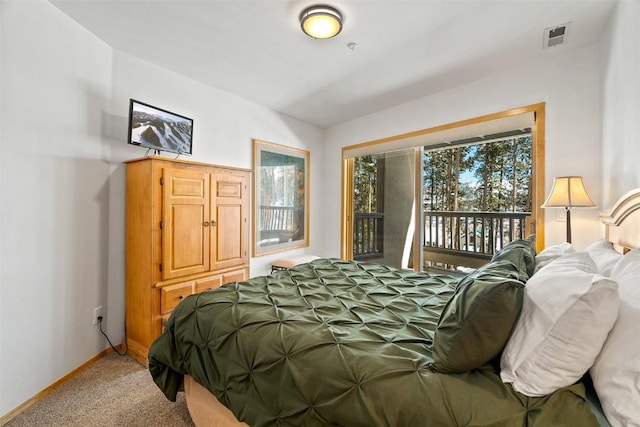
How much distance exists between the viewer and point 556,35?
226cm

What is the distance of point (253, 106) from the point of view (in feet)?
12.0

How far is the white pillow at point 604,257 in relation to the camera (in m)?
1.17

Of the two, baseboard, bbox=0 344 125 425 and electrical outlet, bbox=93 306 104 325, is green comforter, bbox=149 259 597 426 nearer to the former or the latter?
baseboard, bbox=0 344 125 425

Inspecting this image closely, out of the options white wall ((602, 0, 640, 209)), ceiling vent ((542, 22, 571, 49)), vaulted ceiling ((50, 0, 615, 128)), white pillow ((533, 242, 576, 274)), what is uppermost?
ceiling vent ((542, 22, 571, 49))

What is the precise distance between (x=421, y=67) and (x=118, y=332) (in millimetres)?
3662

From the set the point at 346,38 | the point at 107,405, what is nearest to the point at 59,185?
the point at 107,405

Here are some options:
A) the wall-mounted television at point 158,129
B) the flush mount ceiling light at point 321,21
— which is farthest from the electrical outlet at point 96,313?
the flush mount ceiling light at point 321,21

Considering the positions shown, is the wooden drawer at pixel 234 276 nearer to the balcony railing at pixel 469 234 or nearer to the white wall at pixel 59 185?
the white wall at pixel 59 185

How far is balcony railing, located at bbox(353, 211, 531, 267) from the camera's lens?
4441 millimetres

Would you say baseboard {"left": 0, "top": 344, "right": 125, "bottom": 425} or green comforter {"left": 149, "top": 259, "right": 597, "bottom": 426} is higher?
green comforter {"left": 149, "top": 259, "right": 597, "bottom": 426}

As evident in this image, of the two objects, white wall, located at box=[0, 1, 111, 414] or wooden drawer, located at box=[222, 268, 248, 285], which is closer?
white wall, located at box=[0, 1, 111, 414]

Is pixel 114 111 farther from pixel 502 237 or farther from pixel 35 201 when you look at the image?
pixel 502 237

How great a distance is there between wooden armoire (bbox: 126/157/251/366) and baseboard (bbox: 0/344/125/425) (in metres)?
0.19

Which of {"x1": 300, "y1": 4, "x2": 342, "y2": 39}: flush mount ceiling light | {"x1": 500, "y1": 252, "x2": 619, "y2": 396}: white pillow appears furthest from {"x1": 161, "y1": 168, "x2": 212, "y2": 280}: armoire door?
{"x1": 500, "y1": 252, "x2": 619, "y2": 396}: white pillow
